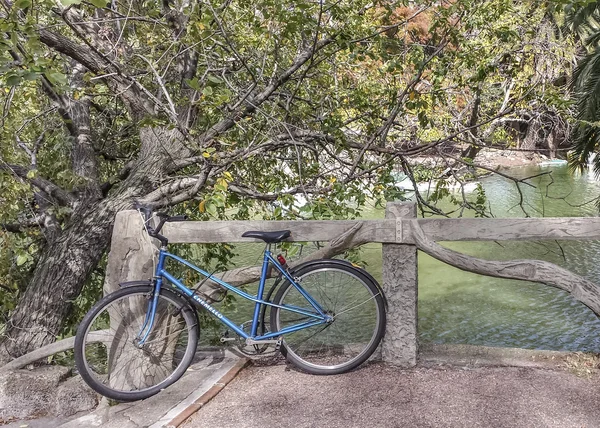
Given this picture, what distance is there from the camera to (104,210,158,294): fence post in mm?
3902

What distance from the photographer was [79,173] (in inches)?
252

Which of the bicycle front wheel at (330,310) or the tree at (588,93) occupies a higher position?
the tree at (588,93)

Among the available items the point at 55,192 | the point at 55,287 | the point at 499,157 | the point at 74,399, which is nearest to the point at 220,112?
the point at 55,192

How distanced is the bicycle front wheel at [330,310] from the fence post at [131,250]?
3.02 ft

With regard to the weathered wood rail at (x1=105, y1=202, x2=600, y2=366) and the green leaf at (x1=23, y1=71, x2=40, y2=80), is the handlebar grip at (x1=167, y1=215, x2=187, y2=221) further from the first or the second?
the green leaf at (x1=23, y1=71, x2=40, y2=80)

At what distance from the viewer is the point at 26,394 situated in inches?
205

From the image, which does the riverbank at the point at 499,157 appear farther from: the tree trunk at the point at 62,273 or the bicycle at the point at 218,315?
the tree trunk at the point at 62,273

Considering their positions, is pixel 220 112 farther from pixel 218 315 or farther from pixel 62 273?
pixel 218 315

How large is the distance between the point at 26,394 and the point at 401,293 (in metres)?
3.64

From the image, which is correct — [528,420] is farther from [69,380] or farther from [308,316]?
[69,380]

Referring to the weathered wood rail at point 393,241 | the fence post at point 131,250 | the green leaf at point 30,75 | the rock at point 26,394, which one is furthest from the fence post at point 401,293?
the rock at point 26,394

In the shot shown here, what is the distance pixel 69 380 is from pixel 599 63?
11.6 metres

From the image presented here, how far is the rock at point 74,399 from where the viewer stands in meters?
4.98

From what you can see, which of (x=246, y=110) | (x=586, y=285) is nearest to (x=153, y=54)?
(x=246, y=110)
